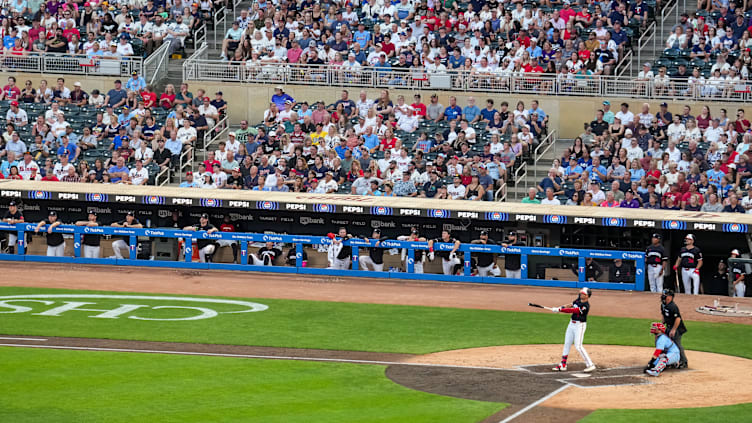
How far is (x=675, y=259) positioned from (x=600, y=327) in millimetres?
4545

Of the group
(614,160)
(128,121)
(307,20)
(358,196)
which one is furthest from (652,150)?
(128,121)

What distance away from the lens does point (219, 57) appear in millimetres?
38031

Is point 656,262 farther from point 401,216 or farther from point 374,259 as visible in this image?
point 374,259

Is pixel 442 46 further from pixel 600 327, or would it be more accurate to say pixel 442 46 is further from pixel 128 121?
pixel 600 327

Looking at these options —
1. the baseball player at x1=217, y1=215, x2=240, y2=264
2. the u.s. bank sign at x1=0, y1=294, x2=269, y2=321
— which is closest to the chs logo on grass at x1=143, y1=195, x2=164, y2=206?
the baseball player at x1=217, y1=215, x2=240, y2=264

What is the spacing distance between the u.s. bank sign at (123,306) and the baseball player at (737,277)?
31.7 feet

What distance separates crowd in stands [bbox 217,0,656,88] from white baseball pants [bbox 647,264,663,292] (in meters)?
8.31

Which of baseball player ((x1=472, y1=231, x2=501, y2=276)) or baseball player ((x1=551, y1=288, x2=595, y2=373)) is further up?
baseball player ((x1=472, y1=231, x2=501, y2=276))

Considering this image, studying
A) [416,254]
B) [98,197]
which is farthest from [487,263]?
[98,197]

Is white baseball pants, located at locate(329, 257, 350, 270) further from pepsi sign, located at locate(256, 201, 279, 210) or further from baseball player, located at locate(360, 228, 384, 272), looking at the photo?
pepsi sign, located at locate(256, 201, 279, 210)

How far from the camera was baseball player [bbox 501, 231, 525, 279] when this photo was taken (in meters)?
27.1

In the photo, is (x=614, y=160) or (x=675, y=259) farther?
(x=614, y=160)

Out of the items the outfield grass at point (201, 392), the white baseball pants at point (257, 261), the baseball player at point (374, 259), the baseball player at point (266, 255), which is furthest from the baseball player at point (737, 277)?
the white baseball pants at point (257, 261)

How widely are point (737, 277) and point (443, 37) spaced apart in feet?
41.0
